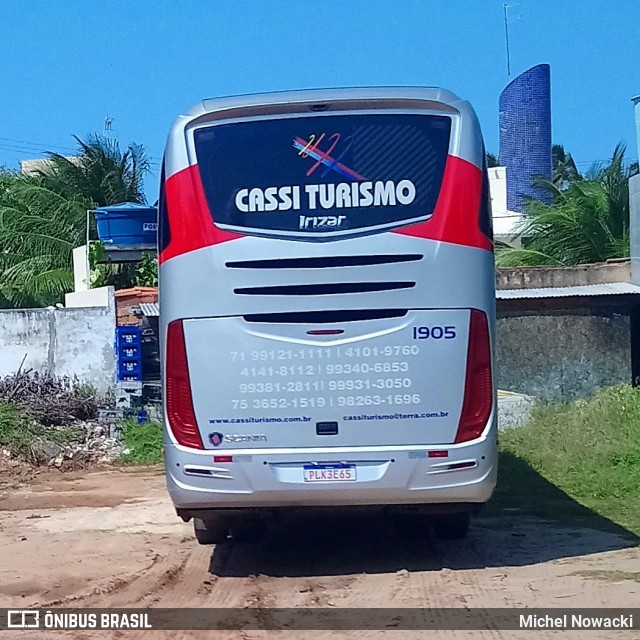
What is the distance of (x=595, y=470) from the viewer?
39.9 feet

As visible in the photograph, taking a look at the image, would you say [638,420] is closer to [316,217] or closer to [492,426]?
[492,426]

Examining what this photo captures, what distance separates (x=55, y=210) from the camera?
98.5ft

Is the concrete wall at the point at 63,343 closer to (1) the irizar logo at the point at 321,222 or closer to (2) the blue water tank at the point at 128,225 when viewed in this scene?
(2) the blue water tank at the point at 128,225

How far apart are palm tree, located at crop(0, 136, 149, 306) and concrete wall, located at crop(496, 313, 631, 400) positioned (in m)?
15.2

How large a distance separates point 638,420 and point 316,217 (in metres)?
7.57

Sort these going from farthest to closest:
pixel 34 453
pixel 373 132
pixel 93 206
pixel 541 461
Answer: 1. pixel 93 206
2. pixel 34 453
3. pixel 541 461
4. pixel 373 132

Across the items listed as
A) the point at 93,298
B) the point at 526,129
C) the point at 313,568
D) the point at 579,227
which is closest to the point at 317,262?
the point at 313,568

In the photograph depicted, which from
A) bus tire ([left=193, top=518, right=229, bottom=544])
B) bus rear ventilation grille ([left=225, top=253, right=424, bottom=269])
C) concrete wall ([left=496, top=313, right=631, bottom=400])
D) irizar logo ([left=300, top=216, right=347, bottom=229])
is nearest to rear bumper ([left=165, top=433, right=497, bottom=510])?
bus tire ([left=193, top=518, right=229, bottom=544])

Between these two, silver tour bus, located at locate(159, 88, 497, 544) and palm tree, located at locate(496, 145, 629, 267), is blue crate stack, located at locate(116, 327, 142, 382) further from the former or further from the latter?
palm tree, located at locate(496, 145, 629, 267)

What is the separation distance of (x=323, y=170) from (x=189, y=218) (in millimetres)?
1074

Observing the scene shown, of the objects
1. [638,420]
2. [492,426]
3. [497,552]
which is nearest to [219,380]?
[492,426]

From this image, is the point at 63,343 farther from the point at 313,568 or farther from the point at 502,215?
the point at 502,215

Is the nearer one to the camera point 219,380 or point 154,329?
point 219,380

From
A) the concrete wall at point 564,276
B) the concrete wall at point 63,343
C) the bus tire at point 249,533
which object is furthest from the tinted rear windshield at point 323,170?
the concrete wall at point 564,276
